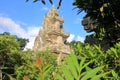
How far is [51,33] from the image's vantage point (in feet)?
235

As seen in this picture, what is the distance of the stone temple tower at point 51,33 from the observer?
233ft

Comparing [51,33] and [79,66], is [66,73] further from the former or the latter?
[51,33]

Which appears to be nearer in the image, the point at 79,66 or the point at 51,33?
the point at 79,66

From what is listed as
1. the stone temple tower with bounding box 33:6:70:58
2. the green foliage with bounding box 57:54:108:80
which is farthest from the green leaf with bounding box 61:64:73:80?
the stone temple tower with bounding box 33:6:70:58

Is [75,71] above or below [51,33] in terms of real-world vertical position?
below

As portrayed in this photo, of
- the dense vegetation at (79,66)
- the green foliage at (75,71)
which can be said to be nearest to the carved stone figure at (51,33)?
the dense vegetation at (79,66)

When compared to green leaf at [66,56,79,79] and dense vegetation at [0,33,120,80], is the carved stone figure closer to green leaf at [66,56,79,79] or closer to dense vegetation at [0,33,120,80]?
dense vegetation at [0,33,120,80]

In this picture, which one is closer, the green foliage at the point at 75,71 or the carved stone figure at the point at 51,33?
the green foliage at the point at 75,71

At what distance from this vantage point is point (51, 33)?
2820 inches

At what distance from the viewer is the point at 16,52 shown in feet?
162

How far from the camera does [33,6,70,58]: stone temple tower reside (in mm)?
70938

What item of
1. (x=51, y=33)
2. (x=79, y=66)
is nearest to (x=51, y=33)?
(x=51, y=33)

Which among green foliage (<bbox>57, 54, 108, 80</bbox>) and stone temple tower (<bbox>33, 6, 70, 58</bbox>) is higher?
stone temple tower (<bbox>33, 6, 70, 58</bbox>)

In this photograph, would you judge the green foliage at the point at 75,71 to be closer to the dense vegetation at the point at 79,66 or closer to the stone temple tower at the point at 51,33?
the dense vegetation at the point at 79,66
